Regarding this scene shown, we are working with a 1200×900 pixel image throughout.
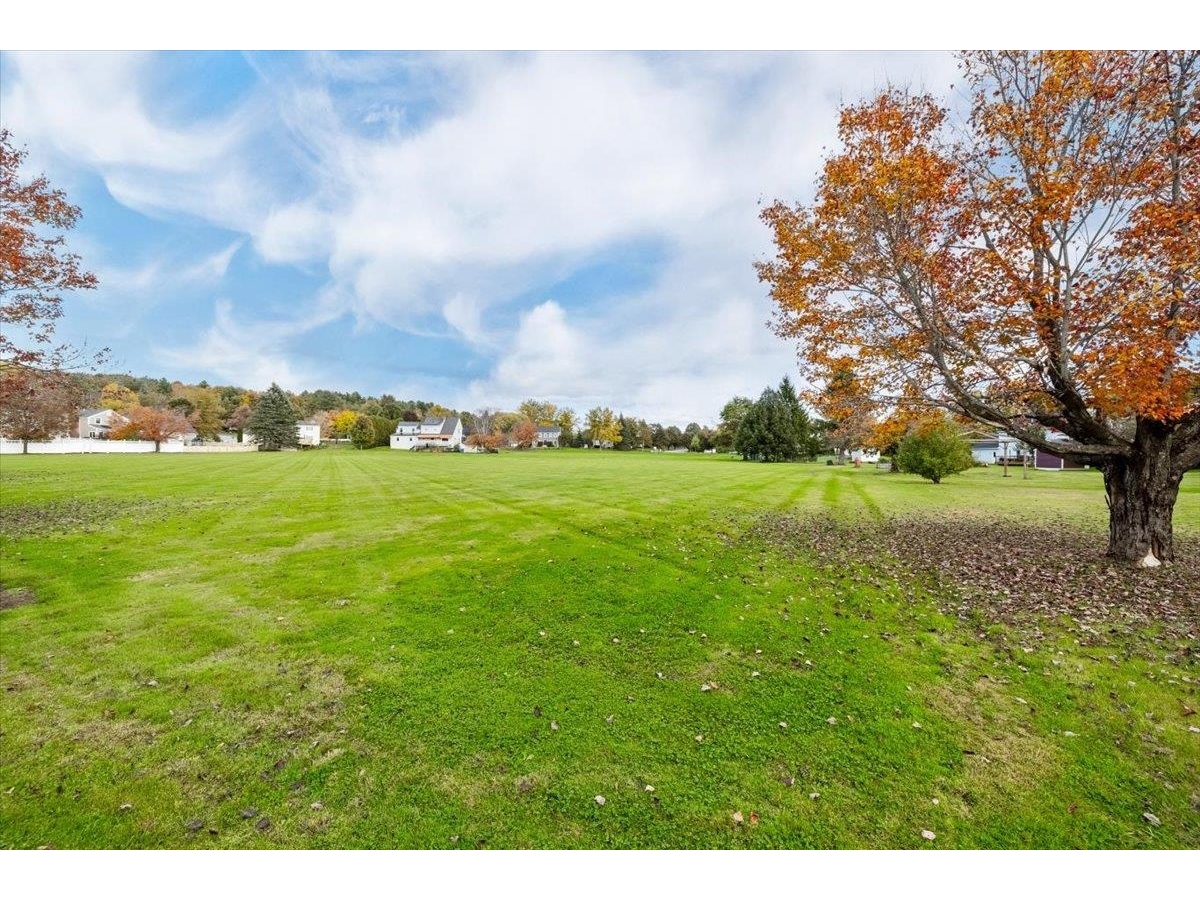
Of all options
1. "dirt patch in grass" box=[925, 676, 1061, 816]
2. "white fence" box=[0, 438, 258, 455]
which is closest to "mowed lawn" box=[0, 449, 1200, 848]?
"dirt patch in grass" box=[925, 676, 1061, 816]

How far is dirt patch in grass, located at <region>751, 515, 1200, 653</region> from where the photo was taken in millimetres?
6889

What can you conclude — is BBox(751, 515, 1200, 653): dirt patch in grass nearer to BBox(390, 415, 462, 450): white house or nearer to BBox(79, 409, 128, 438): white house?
BBox(390, 415, 462, 450): white house

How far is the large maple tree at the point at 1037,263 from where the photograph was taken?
7984 mm

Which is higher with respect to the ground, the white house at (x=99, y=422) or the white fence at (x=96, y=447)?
the white house at (x=99, y=422)

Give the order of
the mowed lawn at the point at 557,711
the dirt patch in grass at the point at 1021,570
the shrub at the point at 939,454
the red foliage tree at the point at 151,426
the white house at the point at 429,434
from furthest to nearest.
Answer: the white house at the point at 429,434 → the red foliage tree at the point at 151,426 → the shrub at the point at 939,454 → the dirt patch in grass at the point at 1021,570 → the mowed lawn at the point at 557,711

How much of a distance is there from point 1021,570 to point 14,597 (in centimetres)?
1771

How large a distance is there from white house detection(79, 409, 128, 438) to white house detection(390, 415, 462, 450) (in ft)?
129

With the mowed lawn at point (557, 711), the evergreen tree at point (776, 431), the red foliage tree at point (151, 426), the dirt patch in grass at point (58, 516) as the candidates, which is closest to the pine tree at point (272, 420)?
the red foliage tree at point (151, 426)

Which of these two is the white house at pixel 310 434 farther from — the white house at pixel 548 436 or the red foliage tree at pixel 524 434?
the white house at pixel 548 436

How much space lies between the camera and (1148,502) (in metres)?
9.34

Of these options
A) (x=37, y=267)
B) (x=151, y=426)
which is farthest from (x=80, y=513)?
(x=151, y=426)

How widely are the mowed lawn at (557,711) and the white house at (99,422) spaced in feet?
272

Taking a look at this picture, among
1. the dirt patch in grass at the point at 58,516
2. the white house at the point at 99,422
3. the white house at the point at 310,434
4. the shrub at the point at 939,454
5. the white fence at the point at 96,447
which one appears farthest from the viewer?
the white house at the point at 310,434

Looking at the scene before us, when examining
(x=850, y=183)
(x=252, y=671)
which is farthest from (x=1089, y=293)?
(x=252, y=671)
